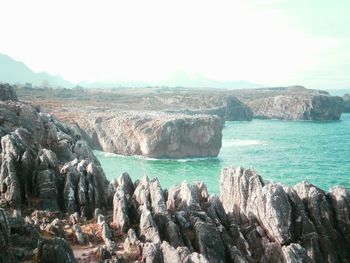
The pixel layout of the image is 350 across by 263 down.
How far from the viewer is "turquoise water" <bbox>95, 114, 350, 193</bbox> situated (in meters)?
109

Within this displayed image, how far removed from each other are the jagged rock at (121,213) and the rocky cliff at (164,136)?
104192 mm

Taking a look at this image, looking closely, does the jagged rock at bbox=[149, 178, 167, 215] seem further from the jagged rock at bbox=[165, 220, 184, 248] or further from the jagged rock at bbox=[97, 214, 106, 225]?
the jagged rock at bbox=[97, 214, 106, 225]

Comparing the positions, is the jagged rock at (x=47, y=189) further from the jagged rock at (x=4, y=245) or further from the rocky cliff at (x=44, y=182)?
the jagged rock at (x=4, y=245)

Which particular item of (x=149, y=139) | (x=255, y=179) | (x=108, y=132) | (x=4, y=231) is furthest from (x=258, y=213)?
(x=108, y=132)

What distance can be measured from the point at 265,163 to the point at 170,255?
10150 cm

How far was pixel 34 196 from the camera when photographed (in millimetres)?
40719

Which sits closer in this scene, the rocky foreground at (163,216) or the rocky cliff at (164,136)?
the rocky foreground at (163,216)

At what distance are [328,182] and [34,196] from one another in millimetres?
75828

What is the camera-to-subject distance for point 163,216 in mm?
35938

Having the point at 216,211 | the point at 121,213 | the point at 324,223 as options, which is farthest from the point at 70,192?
the point at 324,223

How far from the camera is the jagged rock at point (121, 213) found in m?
36.2

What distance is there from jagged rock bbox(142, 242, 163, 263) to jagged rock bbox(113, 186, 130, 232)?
6.85 meters

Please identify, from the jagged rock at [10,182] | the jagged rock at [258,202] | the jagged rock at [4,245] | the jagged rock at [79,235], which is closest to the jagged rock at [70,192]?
the jagged rock at [10,182]

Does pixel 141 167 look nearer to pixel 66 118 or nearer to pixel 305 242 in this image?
pixel 66 118
